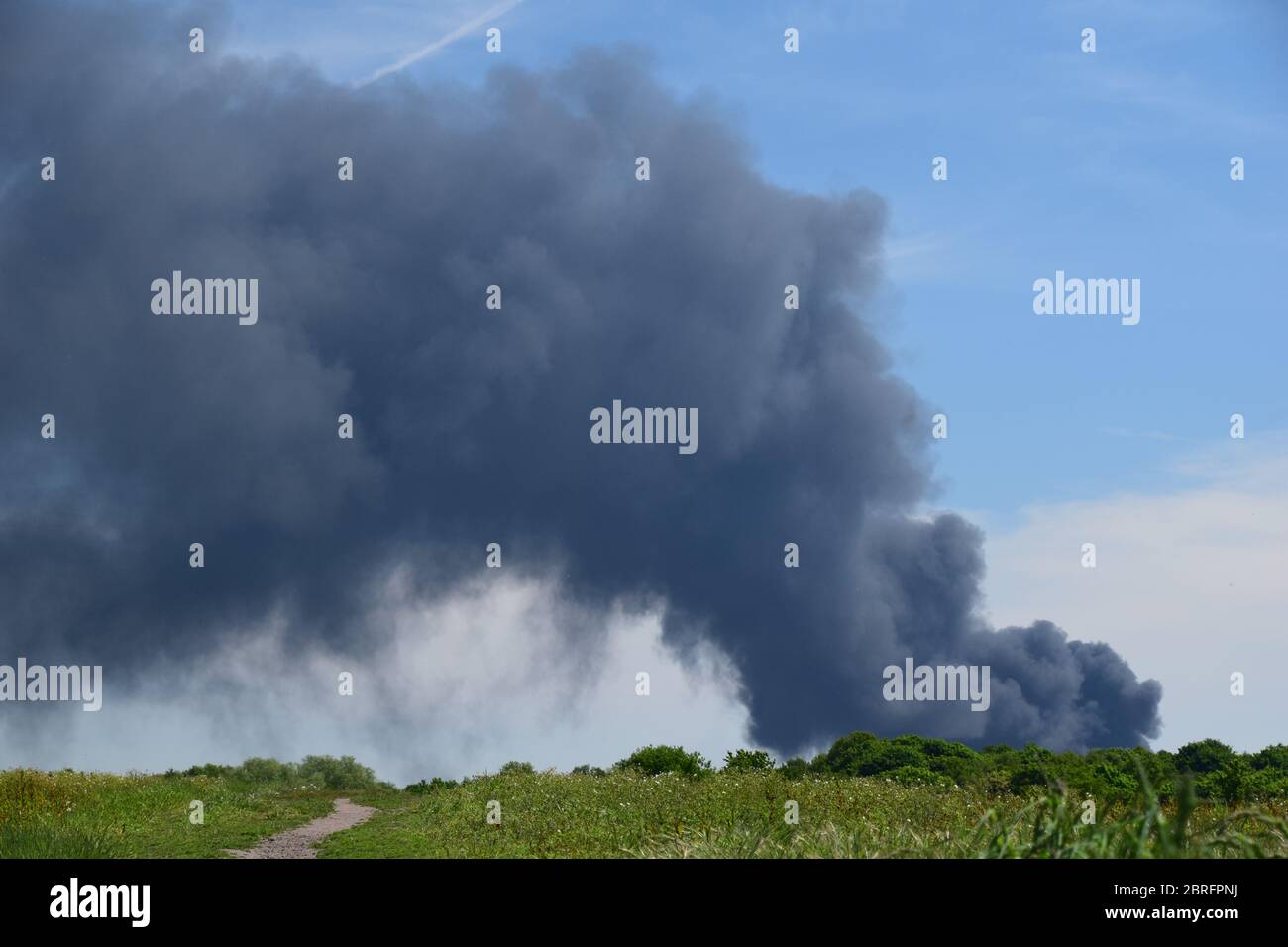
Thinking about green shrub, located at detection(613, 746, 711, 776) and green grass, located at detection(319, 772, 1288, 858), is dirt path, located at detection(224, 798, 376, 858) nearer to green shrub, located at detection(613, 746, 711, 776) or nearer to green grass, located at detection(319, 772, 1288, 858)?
green grass, located at detection(319, 772, 1288, 858)

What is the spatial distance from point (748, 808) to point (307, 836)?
24.4ft

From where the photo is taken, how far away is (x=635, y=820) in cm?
1578

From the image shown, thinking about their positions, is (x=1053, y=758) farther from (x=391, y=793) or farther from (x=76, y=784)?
(x=76, y=784)

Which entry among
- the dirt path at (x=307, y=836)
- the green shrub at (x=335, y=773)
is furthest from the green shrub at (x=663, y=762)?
the green shrub at (x=335, y=773)

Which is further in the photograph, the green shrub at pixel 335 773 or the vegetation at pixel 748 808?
the green shrub at pixel 335 773

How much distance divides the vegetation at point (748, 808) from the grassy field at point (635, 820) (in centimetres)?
4

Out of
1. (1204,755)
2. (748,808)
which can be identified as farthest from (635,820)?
(1204,755)

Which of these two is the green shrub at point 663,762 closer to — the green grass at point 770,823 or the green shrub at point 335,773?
the green grass at point 770,823

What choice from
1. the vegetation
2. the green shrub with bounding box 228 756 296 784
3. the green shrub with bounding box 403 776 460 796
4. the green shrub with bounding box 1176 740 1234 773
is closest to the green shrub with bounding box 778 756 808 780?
the vegetation

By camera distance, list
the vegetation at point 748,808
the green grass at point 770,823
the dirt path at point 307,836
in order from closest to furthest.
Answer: the green grass at point 770,823 → the vegetation at point 748,808 → the dirt path at point 307,836

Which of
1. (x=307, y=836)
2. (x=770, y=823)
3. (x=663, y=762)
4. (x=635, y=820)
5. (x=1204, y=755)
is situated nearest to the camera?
(x=770, y=823)

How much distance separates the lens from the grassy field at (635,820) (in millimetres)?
7355

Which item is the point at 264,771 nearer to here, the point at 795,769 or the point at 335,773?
the point at 335,773

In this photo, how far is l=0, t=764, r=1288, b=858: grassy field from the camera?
7355 millimetres
